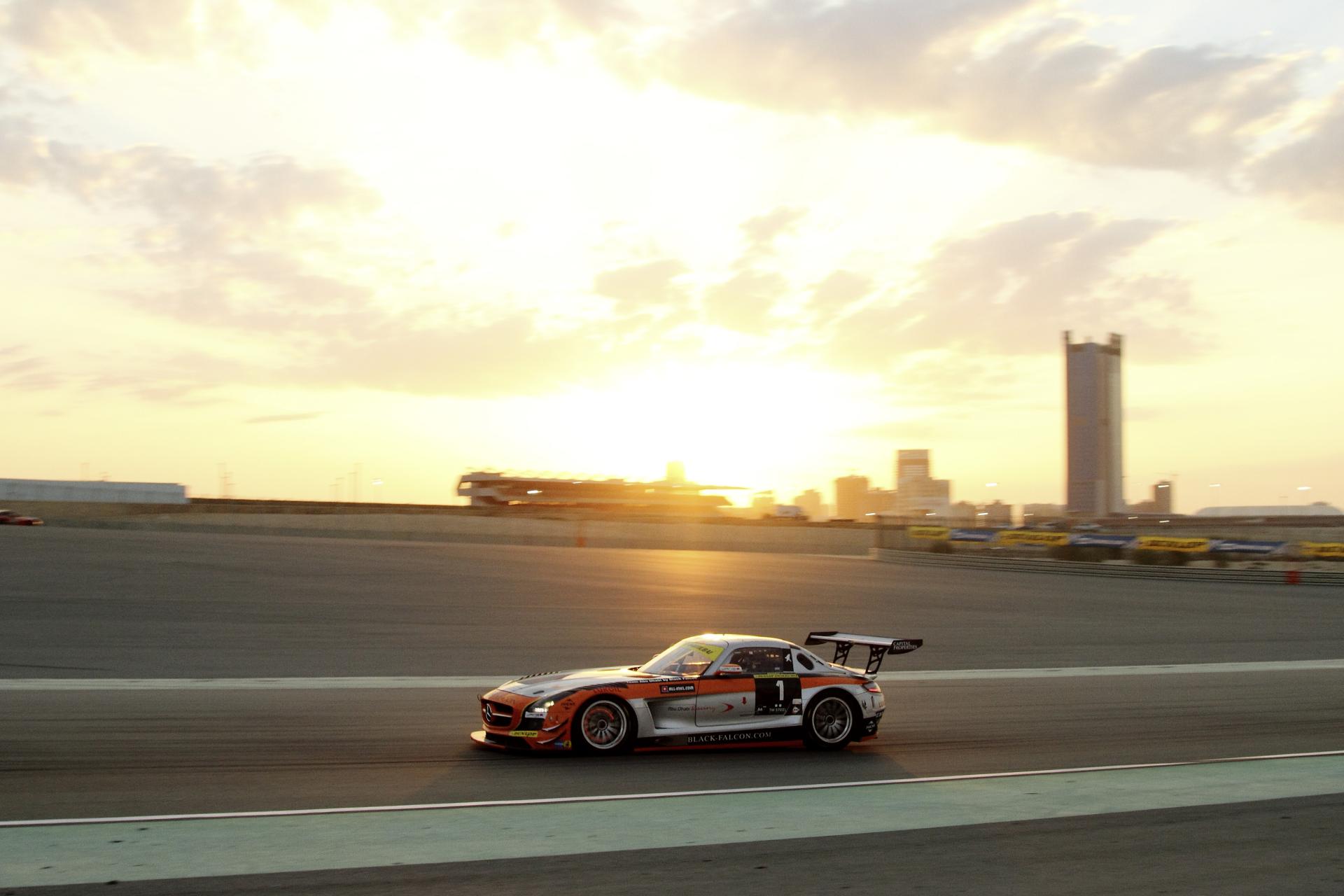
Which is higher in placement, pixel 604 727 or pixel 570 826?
pixel 604 727

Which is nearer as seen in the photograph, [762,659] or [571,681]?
[571,681]

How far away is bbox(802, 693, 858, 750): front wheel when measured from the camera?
11797 millimetres

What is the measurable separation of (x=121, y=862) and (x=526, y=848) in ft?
8.21

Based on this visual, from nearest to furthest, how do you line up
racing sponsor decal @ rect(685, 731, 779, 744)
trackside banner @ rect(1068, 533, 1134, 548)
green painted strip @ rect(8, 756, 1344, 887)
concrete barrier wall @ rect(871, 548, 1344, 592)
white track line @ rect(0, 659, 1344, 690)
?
green painted strip @ rect(8, 756, 1344, 887), racing sponsor decal @ rect(685, 731, 779, 744), white track line @ rect(0, 659, 1344, 690), concrete barrier wall @ rect(871, 548, 1344, 592), trackside banner @ rect(1068, 533, 1134, 548)

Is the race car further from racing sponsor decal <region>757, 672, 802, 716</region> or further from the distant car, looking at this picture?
the distant car

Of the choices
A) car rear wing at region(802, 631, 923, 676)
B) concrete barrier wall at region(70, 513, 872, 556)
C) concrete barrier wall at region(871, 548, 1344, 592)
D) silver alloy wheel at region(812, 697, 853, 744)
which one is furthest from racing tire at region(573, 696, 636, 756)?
concrete barrier wall at region(70, 513, 872, 556)

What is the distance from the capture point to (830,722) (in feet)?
39.1

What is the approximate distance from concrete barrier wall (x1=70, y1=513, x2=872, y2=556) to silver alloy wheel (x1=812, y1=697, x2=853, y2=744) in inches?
2317

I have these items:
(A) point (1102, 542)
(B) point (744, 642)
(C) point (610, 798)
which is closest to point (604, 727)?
(B) point (744, 642)

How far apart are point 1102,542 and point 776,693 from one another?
55271mm

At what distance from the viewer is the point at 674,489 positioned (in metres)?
108

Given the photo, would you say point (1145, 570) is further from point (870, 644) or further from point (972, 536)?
point (870, 644)

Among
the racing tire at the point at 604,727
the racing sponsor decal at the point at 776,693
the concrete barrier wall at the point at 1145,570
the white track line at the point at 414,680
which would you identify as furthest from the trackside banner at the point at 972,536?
the racing tire at the point at 604,727

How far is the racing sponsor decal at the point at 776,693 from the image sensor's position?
11.6m
